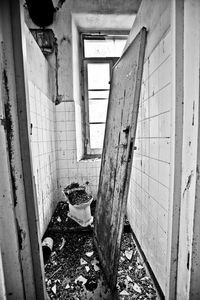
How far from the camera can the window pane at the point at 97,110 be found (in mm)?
2703

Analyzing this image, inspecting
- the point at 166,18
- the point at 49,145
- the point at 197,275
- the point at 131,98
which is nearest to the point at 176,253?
the point at 197,275

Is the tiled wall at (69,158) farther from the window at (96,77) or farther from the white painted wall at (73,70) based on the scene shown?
the window at (96,77)

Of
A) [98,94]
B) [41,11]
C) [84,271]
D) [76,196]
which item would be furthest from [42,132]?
[41,11]

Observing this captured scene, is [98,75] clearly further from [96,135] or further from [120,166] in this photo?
[120,166]

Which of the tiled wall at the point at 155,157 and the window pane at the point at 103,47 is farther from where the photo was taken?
the window pane at the point at 103,47

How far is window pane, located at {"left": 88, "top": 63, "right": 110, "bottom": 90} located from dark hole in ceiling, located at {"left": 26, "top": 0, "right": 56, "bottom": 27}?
2.60ft

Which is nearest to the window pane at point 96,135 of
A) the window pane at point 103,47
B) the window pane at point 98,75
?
the window pane at point 98,75

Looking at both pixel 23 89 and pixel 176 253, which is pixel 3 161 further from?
pixel 176 253

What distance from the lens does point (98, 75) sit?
267 centimetres

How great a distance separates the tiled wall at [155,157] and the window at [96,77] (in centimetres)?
125

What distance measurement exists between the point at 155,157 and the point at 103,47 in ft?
7.34

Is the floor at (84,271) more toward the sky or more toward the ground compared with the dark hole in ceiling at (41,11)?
more toward the ground

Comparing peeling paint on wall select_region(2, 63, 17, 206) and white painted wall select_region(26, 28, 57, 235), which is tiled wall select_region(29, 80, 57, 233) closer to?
white painted wall select_region(26, 28, 57, 235)

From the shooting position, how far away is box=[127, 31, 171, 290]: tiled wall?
3.25 feet
